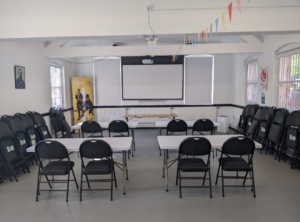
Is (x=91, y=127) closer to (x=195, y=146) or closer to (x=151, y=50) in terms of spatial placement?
(x=195, y=146)

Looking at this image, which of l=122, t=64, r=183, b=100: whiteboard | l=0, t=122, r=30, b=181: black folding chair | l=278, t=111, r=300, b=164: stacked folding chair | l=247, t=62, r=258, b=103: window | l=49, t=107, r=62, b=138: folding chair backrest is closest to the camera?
l=0, t=122, r=30, b=181: black folding chair

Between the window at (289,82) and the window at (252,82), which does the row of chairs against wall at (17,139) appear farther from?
the window at (252,82)

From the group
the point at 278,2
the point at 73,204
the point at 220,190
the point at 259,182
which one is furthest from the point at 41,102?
the point at 278,2

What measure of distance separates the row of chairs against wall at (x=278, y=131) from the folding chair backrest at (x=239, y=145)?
1.90m

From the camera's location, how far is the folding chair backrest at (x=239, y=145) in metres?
2.91

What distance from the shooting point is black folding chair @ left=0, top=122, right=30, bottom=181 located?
148 inches

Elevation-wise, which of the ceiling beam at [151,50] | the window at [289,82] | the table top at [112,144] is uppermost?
the ceiling beam at [151,50]

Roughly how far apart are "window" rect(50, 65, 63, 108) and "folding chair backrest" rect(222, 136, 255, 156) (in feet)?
19.0

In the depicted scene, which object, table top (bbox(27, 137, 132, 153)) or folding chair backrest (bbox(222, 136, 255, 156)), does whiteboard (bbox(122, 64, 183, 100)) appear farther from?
folding chair backrest (bbox(222, 136, 255, 156))

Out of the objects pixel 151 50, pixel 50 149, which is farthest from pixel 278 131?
pixel 50 149

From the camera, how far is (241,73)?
24.5 ft

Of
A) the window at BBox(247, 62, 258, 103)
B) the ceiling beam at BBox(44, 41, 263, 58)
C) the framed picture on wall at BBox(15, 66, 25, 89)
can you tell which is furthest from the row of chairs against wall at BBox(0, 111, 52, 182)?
the window at BBox(247, 62, 258, 103)

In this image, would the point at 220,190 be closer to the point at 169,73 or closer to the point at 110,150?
the point at 110,150

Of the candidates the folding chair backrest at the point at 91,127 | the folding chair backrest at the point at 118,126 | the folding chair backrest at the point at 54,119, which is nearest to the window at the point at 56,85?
the folding chair backrest at the point at 54,119
